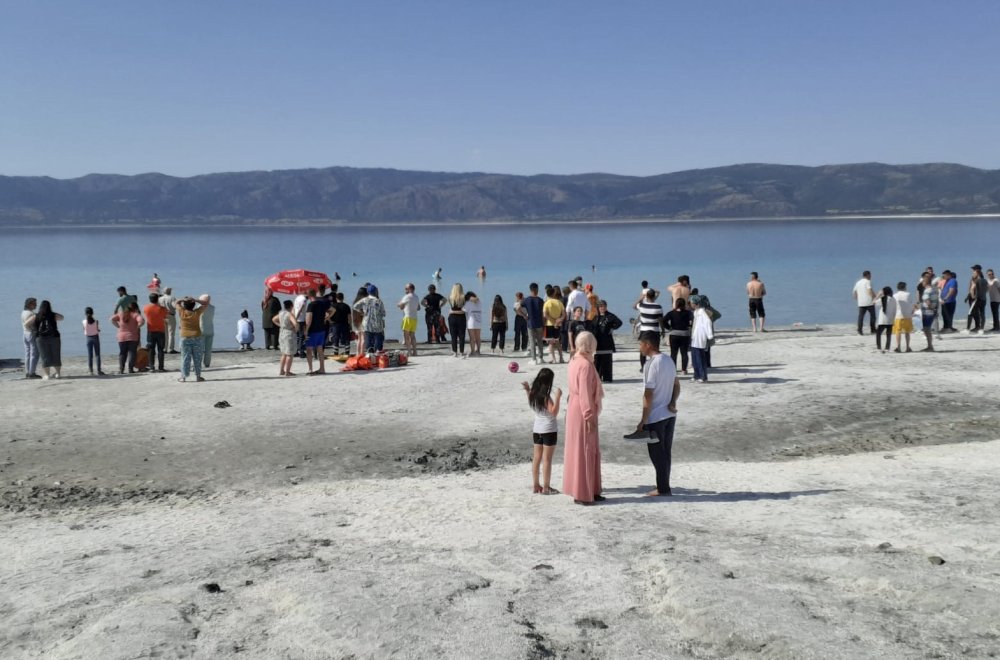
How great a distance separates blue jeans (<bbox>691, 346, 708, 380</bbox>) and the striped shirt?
78cm

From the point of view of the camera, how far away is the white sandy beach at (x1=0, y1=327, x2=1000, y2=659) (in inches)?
253

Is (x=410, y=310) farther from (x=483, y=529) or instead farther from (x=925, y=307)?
(x=483, y=529)

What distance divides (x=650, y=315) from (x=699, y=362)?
4.08 ft

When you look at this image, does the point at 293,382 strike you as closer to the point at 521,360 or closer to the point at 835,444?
the point at 521,360

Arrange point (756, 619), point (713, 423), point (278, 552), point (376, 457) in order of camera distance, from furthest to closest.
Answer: point (713, 423), point (376, 457), point (278, 552), point (756, 619)

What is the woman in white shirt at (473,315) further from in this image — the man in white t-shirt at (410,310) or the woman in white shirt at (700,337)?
the woman in white shirt at (700,337)

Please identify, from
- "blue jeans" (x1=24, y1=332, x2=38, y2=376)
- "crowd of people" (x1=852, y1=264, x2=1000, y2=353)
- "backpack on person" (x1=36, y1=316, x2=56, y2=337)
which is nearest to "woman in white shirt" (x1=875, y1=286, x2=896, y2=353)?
"crowd of people" (x1=852, y1=264, x2=1000, y2=353)

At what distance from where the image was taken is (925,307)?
2075cm

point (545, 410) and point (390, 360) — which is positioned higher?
point (545, 410)

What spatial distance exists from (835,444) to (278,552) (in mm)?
7924

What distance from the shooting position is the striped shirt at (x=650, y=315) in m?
16.3

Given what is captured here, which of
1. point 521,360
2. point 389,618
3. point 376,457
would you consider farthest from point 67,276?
point 389,618

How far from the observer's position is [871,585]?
282 inches

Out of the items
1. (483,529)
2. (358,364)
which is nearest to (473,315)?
(358,364)
